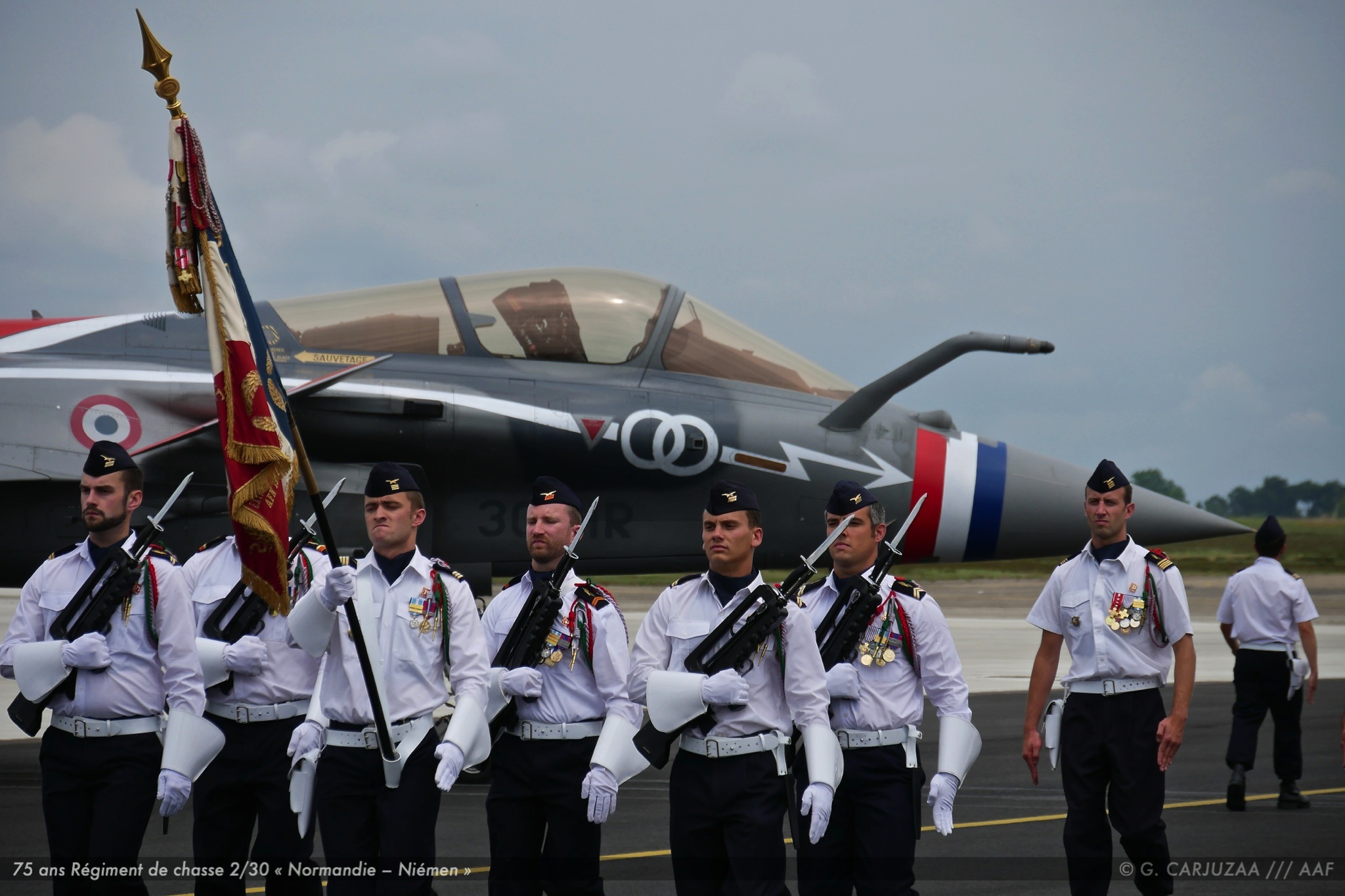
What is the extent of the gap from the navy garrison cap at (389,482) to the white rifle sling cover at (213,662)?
1.32 m

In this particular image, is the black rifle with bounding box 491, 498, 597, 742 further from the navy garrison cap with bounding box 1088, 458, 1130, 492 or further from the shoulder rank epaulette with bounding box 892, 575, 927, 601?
the navy garrison cap with bounding box 1088, 458, 1130, 492

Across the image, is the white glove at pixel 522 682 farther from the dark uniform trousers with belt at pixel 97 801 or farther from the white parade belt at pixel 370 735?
the dark uniform trousers with belt at pixel 97 801

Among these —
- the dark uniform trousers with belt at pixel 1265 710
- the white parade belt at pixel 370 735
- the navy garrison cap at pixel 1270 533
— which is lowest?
the dark uniform trousers with belt at pixel 1265 710

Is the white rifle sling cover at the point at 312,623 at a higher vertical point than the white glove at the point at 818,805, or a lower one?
higher

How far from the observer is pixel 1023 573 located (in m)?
52.4

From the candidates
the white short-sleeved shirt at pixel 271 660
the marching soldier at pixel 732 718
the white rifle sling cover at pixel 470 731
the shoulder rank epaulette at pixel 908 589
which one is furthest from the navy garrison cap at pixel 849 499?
the white short-sleeved shirt at pixel 271 660

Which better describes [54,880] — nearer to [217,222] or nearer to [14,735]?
[217,222]

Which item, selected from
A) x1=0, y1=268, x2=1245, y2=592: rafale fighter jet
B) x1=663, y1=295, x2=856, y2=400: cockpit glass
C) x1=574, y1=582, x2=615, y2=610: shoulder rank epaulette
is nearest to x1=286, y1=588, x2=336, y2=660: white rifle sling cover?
x1=574, y1=582, x2=615, y2=610: shoulder rank epaulette

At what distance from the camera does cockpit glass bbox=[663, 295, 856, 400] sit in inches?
422

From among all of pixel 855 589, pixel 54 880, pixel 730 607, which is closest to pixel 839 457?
pixel 855 589

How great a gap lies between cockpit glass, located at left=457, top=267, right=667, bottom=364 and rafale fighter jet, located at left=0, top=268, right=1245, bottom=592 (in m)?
0.01

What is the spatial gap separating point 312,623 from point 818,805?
205 centimetres

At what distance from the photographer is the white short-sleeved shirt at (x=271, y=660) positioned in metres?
6.26

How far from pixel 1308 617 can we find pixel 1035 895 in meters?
3.94
